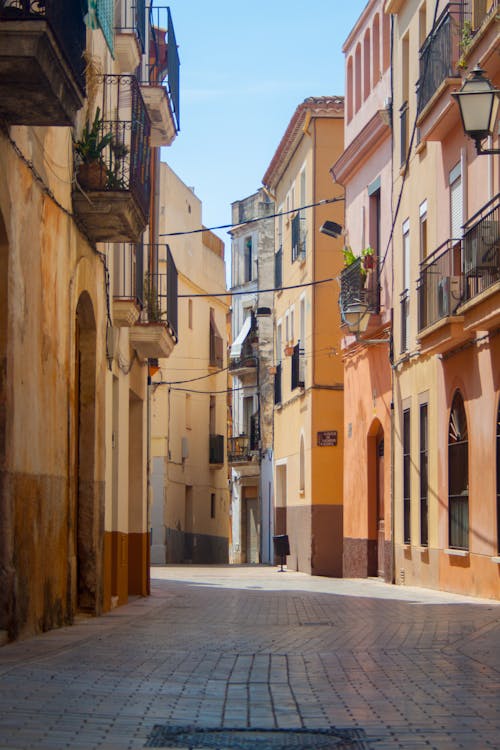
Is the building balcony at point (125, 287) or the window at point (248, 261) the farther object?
the window at point (248, 261)

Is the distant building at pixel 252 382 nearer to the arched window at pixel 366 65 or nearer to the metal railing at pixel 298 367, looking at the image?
the metal railing at pixel 298 367

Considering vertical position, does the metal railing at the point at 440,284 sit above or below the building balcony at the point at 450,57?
below

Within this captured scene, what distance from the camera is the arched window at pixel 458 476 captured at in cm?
2017

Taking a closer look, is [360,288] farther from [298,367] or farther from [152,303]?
[298,367]

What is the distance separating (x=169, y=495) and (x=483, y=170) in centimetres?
2743

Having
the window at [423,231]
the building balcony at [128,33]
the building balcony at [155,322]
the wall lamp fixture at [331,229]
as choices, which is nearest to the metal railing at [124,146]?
the building balcony at [128,33]

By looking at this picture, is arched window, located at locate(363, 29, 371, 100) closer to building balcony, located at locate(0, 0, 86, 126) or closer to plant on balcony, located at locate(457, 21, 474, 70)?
→ plant on balcony, located at locate(457, 21, 474, 70)

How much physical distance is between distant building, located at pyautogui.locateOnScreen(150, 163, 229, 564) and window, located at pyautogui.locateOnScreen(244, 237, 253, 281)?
1.29m

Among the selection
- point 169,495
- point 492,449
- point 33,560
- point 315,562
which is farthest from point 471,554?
point 169,495

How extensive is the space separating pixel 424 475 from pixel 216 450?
29390mm

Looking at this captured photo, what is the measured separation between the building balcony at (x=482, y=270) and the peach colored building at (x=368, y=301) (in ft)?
24.5

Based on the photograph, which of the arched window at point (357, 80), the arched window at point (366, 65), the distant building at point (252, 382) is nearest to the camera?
the arched window at point (366, 65)

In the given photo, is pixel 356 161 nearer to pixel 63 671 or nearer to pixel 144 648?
pixel 144 648

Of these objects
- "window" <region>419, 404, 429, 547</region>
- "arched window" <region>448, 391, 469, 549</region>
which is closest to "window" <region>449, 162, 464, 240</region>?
"arched window" <region>448, 391, 469, 549</region>
